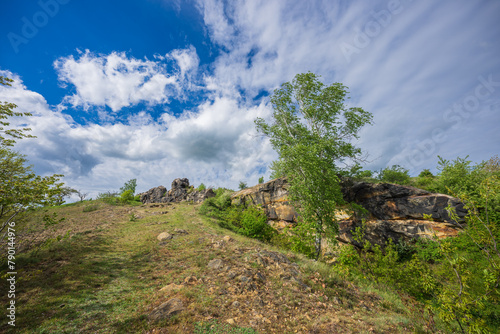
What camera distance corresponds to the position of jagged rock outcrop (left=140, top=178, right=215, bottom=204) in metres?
45.8

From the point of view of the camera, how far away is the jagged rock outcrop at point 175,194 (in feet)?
150

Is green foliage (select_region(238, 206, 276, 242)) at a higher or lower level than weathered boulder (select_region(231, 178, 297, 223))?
lower

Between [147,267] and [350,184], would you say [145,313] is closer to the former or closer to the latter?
[147,267]

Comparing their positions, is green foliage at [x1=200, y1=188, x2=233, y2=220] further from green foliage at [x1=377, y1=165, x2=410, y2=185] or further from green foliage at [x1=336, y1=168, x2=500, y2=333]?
green foliage at [x1=377, y1=165, x2=410, y2=185]

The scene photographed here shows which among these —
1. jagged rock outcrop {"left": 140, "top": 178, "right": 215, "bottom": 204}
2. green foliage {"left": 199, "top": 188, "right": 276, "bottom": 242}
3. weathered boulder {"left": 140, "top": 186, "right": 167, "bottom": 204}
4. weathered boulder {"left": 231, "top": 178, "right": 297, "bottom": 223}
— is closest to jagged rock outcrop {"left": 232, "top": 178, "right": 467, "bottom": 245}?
weathered boulder {"left": 231, "top": 178, "right": 297, "bottom": 223}

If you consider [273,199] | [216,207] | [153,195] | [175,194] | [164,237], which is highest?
[153,195]

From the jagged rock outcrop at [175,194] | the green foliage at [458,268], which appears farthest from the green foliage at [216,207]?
the green foliage at [458,268]

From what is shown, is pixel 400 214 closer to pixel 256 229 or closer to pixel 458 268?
pixel 256 229

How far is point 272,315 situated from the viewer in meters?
6.17

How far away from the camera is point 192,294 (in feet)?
22.6

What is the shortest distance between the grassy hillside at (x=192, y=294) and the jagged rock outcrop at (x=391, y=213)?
33.7 feet

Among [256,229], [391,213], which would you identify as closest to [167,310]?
[256,229]

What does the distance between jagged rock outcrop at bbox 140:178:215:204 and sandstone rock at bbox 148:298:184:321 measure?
118 feet

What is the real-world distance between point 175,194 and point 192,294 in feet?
155
